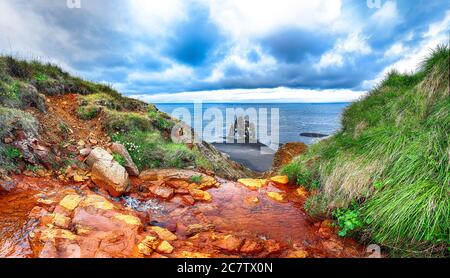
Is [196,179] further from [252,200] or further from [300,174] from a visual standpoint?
[300,174]

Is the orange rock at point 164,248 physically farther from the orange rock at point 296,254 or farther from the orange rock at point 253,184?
the orange rock at point 253,184

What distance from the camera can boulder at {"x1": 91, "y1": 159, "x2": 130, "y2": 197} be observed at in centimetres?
603

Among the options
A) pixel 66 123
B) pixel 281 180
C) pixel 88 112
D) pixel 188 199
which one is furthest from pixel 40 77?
pixel 281 180

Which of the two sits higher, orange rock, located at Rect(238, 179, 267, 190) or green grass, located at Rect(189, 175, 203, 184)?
green grass, located at Rect(189, 175, 203, 184)

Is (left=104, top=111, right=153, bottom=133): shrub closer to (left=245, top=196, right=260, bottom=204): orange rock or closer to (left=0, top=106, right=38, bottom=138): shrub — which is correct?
(left=0, top=106, right=38, bottom=138): shrub

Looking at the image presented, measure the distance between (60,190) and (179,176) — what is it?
3066mm

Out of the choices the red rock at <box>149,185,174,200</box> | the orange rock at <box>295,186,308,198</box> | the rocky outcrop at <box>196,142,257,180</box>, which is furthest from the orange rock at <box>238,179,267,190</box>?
the rocky outcrop at <box>196,142,257,180</box>

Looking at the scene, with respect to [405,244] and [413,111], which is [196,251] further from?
[413,111]

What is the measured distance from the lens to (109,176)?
242 inches

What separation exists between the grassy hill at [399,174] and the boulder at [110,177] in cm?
419

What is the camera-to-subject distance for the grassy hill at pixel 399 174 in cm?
371

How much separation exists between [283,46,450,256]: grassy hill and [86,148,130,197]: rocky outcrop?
13.7 feet

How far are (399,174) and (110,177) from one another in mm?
5811

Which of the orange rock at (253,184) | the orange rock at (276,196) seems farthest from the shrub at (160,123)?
the orange rock at (276,196)
